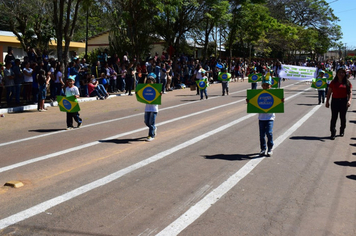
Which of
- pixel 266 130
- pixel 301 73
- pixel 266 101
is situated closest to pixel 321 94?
pixel 301 73

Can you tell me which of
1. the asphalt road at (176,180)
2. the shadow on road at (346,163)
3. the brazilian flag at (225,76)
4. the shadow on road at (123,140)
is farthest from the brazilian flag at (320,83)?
the shadow on road at (123,140)

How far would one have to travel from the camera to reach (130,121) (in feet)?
45.3

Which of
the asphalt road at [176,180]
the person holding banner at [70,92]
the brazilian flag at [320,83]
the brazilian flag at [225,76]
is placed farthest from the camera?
the brazilian flag at [225,76]

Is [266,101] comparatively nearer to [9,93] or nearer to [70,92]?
[70,92]

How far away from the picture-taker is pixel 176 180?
23.1ft

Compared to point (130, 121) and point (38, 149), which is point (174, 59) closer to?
point (130, 121)

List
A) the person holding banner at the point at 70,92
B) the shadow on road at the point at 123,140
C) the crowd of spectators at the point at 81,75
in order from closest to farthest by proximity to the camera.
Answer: the shadow on road at the point at 123,140, the person holding banner at the point at 70,92, the crowd of spectators at the point at 81,75

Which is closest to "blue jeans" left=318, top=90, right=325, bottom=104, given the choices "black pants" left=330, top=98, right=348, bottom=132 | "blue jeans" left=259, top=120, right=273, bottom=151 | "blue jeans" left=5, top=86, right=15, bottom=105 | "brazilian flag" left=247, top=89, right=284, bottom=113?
"black pants" left=330, top=98, right=348, bottom=132

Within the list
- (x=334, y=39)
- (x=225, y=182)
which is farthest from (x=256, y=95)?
(x=334, y=39)

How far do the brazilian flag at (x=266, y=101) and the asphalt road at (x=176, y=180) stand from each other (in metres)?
1.03

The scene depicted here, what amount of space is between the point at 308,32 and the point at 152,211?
6620 cm

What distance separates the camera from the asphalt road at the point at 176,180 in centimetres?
524

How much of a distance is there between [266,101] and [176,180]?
3171 mm

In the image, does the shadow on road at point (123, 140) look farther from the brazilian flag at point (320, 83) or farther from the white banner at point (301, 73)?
the white banner at point (301, 73)
